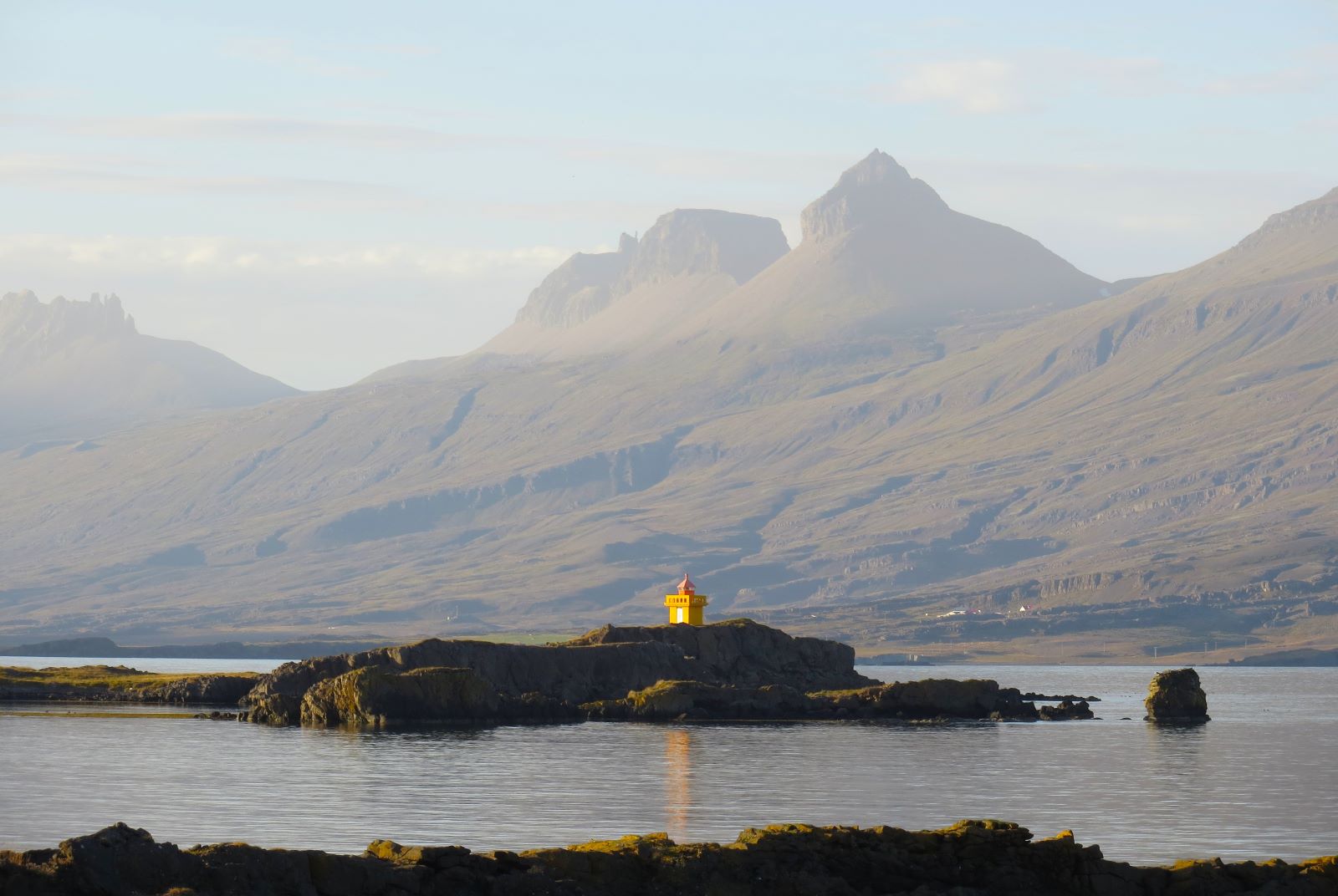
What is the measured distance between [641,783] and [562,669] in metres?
60.8

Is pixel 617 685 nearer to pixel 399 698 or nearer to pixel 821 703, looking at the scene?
pixel 821 703

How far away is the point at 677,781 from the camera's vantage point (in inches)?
3693

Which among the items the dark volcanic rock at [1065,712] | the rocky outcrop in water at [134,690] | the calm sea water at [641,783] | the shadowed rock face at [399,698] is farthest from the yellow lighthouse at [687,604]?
the rocky outcrop in water at [134,690]

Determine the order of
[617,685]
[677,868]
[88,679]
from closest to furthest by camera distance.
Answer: [677,868], [617,685], [88,679]

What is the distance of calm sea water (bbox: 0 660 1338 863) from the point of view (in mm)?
73312

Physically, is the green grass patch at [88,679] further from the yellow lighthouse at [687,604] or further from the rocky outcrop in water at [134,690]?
the yellow lighthouse at [687,604]

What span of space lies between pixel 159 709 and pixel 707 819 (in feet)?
277

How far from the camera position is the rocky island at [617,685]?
13850cm

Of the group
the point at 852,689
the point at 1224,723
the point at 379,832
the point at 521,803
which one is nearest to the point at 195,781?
the point at 521,803

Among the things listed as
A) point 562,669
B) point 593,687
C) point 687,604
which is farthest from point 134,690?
point 687,604

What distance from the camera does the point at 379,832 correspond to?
232 feet

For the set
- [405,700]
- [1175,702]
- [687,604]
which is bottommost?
[1175,702]

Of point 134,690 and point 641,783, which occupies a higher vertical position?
point 134,690

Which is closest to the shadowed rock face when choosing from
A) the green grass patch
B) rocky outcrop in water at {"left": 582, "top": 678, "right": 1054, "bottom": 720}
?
rocky outcrop in water at {"left": 582, "top": 678, "right": 1054, "bottom": 720}
